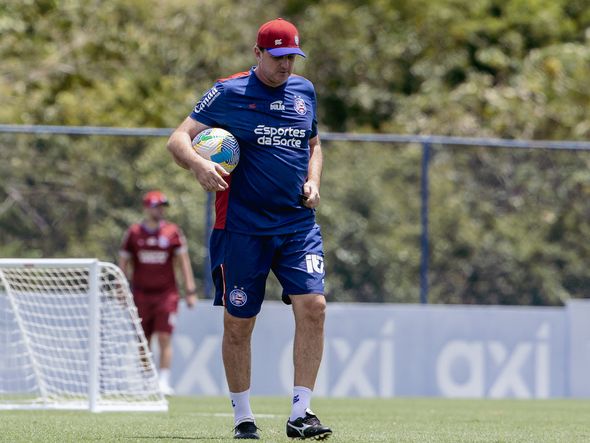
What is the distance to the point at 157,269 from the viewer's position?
1516cm

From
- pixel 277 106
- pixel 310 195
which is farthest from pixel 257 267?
pixel 277 106

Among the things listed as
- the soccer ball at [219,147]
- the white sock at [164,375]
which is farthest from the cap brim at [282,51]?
the white sock at [164,375]

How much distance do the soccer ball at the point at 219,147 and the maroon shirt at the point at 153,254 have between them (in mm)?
7561

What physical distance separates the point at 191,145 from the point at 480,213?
929 centimetres

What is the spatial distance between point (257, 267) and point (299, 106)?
93cm

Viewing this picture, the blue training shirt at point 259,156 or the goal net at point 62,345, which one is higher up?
the blue training shirt at point 259,156

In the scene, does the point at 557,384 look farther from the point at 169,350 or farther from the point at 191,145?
the point at 191,145

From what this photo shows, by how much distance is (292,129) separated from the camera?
25.4 ft

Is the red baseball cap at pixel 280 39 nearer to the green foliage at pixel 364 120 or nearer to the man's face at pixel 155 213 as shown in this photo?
the man's face at pixel 155 213

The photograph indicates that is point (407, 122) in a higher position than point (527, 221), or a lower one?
higher

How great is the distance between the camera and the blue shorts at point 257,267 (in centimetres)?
763

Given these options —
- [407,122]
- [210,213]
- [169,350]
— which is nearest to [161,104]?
[407,122]

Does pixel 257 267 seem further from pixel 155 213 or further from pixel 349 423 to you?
pixel 155 213

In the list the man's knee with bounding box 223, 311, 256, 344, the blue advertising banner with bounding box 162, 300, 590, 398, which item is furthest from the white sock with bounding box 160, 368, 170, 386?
the man's knee with bounding box 223, 311, 256, 344
